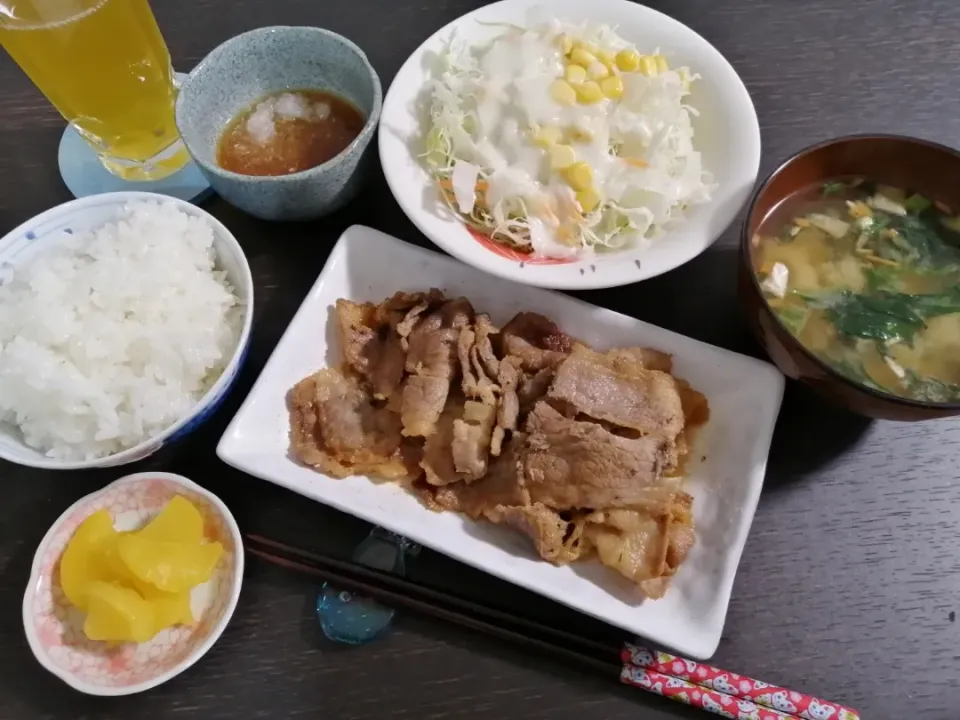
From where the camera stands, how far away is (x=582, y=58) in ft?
6.53

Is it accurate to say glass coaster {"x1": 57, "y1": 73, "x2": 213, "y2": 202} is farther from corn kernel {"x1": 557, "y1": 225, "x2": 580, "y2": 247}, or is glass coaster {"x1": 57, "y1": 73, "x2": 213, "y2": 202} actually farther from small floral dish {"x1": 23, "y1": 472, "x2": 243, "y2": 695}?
corn kernel {"x1": 557, "y1": 225, "x2": 580, "y2": 247}

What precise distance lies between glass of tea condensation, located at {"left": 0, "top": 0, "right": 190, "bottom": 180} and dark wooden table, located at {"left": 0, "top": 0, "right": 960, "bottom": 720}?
0.78ft

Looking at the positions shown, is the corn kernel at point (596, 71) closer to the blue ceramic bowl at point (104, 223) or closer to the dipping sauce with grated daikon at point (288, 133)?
the dipping sauce with grated daikon at point (288, 133)

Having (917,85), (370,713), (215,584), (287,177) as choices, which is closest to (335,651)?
(370,713)

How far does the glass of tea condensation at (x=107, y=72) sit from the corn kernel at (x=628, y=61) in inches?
49.1

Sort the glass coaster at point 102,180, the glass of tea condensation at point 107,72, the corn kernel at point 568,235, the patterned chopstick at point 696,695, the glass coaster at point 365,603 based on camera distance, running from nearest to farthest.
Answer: the patterned chopstick at point 696,695, the glass coaster at point 365,603, the glass of tea condensation at point 107,72, the corn kernel at point 568,235, the glass coaster at point 102,180

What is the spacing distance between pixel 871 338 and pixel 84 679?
6.03ft

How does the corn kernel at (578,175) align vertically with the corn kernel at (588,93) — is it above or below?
below

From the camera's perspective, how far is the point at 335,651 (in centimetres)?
162

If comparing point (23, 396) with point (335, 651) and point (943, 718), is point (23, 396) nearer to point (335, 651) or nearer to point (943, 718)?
point (335, 651)

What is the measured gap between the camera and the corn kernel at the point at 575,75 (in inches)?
77.4

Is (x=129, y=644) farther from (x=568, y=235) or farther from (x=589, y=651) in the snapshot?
(x=568, y=235)

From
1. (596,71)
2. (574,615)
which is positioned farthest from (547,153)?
(574,615)

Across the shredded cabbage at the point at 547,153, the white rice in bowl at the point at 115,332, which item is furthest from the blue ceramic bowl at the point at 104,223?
the shredded cabbage at the point at 547,153
